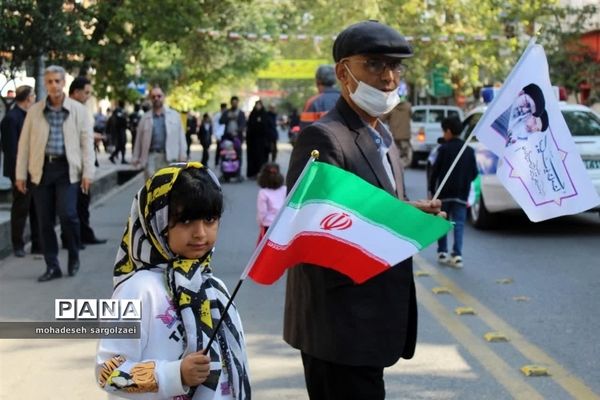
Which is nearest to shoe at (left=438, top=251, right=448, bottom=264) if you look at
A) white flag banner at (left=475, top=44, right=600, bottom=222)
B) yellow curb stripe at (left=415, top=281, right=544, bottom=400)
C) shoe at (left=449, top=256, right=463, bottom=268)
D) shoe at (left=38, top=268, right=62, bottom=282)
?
shoe at (left=449, top=256, right=463, bottom=268)

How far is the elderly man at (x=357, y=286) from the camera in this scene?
340 centimetres

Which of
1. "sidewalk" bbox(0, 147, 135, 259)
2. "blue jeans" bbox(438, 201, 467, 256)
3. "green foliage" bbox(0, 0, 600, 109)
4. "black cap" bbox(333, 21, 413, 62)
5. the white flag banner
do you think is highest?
"green foliage" bbox(0, 0, 600, 109)

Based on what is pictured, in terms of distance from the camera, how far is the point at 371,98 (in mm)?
3574

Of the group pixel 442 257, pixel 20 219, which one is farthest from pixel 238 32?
pixel 442 257

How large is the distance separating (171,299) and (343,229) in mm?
662

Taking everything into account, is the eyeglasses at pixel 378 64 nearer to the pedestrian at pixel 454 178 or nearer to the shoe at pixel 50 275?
the shoe at pixel 50 275

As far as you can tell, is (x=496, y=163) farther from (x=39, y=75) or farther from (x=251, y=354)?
(x=39, y=75)

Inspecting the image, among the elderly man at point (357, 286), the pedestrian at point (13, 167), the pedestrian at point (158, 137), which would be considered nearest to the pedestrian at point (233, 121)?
the pedestrian at point (158, 137)

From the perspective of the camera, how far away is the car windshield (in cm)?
1302

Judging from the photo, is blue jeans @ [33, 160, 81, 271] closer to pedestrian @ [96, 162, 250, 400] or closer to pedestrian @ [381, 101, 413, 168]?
pedestrian @ [96, 162, 250, 400]

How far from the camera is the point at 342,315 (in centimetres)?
339

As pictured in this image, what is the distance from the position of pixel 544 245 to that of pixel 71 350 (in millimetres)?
6626

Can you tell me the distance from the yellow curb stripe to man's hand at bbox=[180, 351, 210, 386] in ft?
10.9

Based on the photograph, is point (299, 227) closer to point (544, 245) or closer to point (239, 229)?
point (544, 245)
